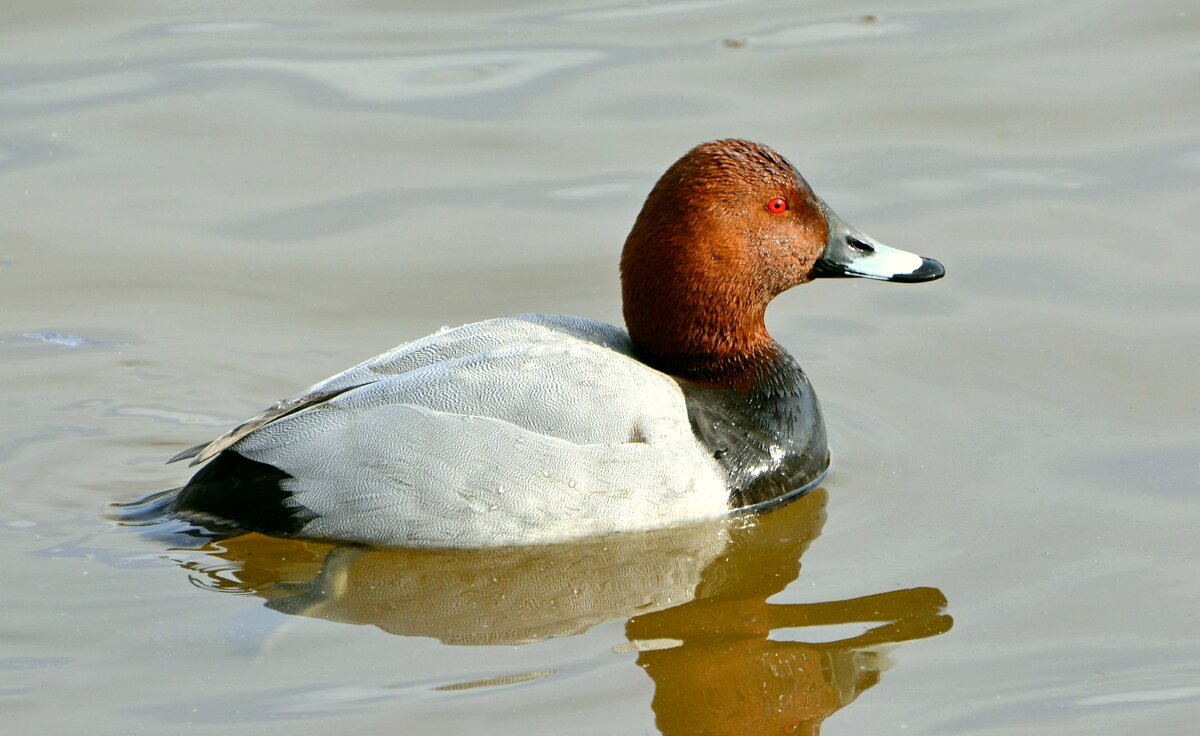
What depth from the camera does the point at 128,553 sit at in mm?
5469

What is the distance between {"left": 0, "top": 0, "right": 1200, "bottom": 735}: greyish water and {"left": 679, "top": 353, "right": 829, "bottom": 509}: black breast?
14cm

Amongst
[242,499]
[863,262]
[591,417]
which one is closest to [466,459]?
[591,417]

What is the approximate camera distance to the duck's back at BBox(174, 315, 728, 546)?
534cm

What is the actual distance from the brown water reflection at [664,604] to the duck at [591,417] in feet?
0.30

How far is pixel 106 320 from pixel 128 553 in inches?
78.3

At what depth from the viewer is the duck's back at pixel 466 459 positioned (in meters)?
5.34

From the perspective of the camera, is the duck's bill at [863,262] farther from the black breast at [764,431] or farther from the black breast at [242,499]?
the black breast at [242,499]

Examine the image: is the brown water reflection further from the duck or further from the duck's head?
the duck's head

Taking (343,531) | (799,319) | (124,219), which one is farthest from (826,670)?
(124,219)

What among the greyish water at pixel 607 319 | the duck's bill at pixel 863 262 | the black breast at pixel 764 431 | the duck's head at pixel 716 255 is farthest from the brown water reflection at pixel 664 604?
the duck's bill at pixel 863 262

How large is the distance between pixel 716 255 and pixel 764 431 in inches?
25.1

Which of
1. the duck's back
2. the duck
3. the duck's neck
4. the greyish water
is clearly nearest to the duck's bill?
the duck

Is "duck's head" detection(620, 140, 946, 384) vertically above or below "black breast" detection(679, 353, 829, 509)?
above

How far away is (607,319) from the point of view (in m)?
7.29
